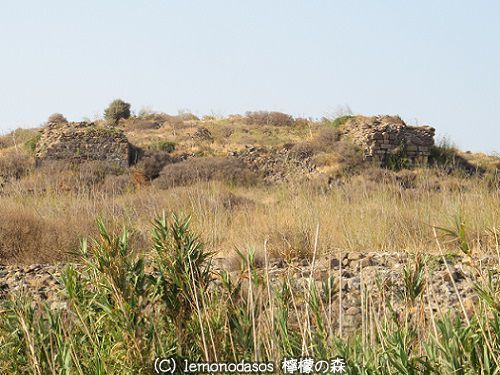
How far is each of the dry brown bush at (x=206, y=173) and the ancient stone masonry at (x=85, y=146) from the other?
215cm

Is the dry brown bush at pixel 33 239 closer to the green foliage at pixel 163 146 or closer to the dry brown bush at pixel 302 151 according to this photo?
the dry brown bush at pixel 302 151

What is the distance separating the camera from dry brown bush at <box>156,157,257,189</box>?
69.4 feet

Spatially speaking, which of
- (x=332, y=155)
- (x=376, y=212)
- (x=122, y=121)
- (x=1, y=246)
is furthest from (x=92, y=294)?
(x=122, y=121)

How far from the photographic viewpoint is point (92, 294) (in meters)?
2.90

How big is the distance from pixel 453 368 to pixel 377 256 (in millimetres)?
5039

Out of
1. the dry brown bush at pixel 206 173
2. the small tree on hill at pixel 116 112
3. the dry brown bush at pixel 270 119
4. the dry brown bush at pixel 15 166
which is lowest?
the dry brown bush at pixel 206 173

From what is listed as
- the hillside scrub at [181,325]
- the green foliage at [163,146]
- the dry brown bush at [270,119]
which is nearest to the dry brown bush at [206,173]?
the green foliage at [163,146]

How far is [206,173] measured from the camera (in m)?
21.5

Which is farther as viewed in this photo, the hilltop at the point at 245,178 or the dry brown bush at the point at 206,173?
the dry brown bush at the point at 206,173

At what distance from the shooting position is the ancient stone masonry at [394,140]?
24.4 metres

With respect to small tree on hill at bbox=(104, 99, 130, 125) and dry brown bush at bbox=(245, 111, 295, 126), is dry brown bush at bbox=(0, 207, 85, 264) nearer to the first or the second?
dry brown bush at bbox=(245, 111, 295, 126)

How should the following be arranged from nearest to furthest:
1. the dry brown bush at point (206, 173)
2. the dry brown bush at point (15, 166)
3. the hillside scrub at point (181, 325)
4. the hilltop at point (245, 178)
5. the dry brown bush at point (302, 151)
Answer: the hillside scrub at point (181, 325) → the hilltop at point (245, 178) → the dry brown bush at point (206, 173) → the dry brown bush at point (15, 166) → the dry brown bush at point (302, 151)

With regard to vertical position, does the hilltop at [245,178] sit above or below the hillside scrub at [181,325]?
below

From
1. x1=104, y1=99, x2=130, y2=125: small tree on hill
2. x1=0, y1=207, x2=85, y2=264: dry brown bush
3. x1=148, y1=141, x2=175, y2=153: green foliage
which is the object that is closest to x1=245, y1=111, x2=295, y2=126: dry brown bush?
x1=104, y1=99, x2=130, y2=125: small tree on hill
